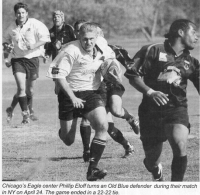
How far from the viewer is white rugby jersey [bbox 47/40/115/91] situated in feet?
Answer: 18.6

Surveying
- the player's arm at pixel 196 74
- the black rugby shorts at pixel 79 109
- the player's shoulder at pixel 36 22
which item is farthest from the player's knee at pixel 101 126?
the player's shoulder at pixel 36 22

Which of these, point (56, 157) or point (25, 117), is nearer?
point (56, 157)

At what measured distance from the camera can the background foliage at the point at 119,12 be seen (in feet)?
48.1

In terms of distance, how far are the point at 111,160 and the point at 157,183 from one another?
1234 millimetres

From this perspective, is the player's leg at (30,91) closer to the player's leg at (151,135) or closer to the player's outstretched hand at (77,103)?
the player's outstretched hand at (77,103)

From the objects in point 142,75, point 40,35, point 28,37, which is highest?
point 142,75

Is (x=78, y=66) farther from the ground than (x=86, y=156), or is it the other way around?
(x=78, y=66)

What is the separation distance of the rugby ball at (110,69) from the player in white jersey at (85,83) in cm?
5

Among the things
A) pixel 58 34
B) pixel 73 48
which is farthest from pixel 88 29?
pixel 58 34

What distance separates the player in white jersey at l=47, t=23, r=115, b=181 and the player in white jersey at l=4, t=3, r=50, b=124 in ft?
9.96

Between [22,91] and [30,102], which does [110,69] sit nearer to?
[22,91]

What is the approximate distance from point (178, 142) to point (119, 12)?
1464 cm

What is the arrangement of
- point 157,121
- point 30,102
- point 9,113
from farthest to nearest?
1. point 30,102
2. point 9,113
3. point 157,121

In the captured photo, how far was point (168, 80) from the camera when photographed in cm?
508
